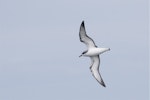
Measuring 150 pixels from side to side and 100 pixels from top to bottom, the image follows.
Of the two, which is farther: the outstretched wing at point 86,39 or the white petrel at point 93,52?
the outstretched wing at point 86,39

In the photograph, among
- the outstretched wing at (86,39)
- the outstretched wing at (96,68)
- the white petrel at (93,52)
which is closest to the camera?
the white petrel at (93,52)

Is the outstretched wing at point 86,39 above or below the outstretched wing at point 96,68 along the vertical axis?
above

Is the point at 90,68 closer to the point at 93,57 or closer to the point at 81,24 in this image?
the point at 93,57

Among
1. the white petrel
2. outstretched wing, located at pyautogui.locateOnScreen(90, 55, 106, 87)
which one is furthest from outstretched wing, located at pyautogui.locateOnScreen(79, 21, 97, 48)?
outstretched wing, located at pyautogui.locateOnScreen(90, 55, 106, 87)

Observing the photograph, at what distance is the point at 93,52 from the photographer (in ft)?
201

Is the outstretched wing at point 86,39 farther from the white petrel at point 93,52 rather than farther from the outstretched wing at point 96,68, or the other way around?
the outstretched wing at point 96,68

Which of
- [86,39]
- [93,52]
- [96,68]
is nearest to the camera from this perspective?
[93,52]

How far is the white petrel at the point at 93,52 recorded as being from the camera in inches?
2377

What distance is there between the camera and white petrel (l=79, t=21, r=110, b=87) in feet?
198

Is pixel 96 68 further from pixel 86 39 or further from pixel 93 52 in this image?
pixel 86 39

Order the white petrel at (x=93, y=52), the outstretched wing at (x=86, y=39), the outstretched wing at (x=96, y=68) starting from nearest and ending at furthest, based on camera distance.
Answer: the white petrel at (x=93, y=52) → the outstretched wing at (x=86, y=39) → the outstretched wing at (x=96, y=68)

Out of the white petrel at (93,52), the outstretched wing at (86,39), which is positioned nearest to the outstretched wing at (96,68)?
the white petrel at (93,52)

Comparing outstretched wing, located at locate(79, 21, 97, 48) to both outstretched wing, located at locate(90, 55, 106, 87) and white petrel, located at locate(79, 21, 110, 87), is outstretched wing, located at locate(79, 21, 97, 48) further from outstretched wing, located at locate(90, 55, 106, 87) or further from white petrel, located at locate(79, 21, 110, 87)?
outstretched wing, located at locate(90, 55, 106, 87)

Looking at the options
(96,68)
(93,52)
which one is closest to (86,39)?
(93,52)
